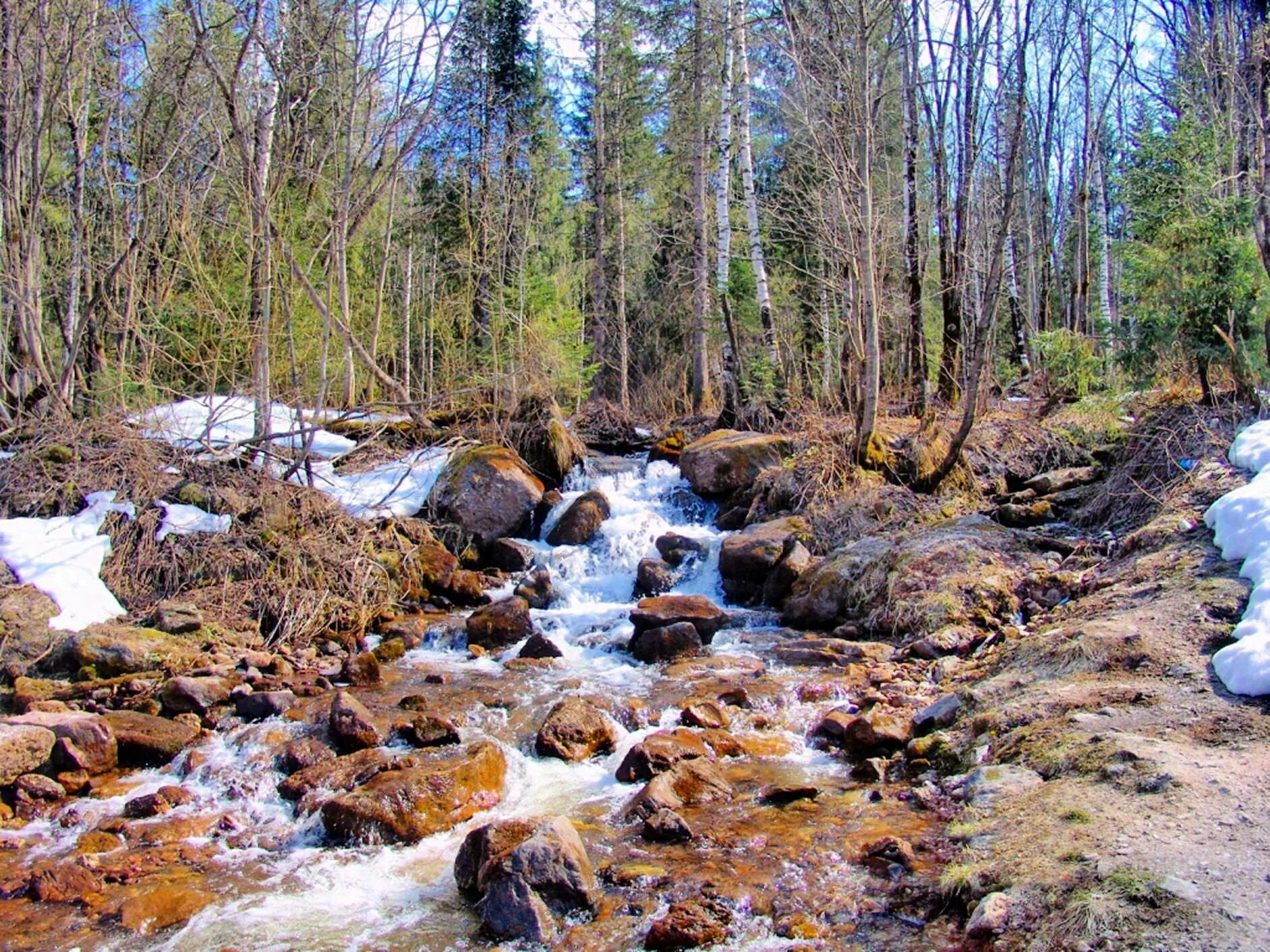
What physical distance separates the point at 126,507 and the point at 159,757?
3.64 meters

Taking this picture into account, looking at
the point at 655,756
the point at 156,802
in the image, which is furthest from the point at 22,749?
the point at 655,756

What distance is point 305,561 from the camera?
8.62 meters

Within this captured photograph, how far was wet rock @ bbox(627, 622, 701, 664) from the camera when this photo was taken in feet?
25.4

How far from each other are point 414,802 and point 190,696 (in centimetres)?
250

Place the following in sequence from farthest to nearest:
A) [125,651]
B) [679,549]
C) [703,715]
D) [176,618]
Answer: [679,549] → [176,618] → [125,651] → [703,715]

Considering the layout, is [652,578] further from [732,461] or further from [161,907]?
[161,907]

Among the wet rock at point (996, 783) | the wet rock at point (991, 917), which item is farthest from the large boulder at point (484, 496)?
the wet rock at point (991, 917)

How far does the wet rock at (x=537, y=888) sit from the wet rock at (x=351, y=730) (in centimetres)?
202

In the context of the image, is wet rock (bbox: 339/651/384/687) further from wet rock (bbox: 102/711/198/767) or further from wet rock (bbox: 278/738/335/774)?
wet rock (bbox: 278/738/335/774)

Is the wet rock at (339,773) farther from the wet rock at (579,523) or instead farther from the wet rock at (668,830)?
the wet rock at (579,523)

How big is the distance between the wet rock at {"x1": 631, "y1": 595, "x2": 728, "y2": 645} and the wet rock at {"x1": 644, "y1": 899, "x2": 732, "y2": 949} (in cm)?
437

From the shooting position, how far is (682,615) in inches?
323

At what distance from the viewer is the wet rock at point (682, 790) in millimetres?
4672

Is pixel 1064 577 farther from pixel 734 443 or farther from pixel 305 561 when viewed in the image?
pixel 305 561
